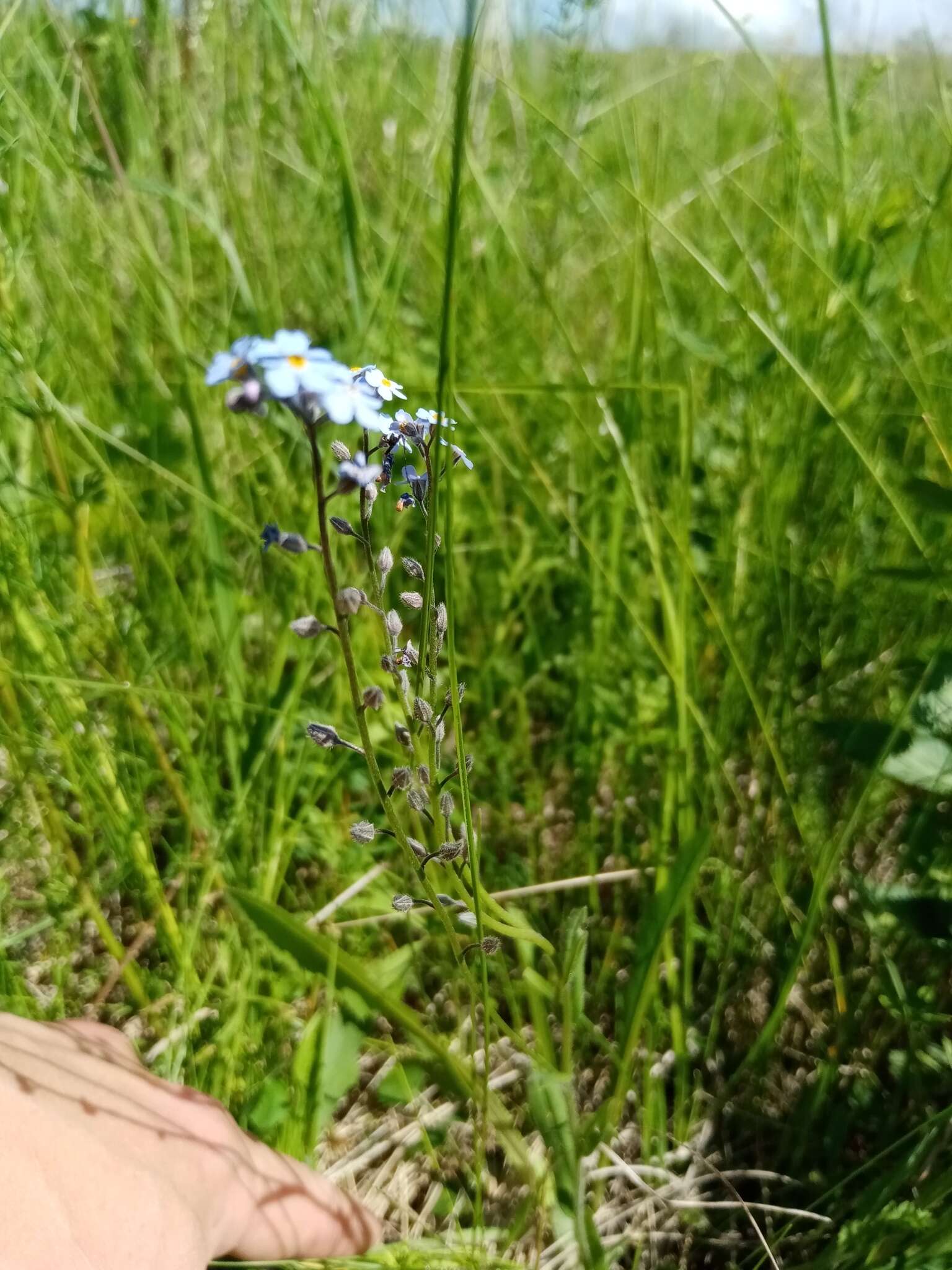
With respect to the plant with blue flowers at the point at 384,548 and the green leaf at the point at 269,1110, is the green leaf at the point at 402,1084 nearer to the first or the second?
the green leaf at the point at 269,1110

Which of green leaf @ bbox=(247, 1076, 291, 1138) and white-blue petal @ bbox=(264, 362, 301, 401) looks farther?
green leaf @ bbox=(247, 1076, 291, 1138)

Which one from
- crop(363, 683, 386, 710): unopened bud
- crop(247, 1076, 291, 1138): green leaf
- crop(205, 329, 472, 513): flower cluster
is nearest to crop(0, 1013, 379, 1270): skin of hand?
crop(247, 1076, 291, 1138): green leaf

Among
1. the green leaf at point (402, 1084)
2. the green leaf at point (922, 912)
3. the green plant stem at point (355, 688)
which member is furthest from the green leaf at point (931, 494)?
the green leaf at point (402, 1084)

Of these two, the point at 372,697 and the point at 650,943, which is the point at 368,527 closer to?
the point at 372,697

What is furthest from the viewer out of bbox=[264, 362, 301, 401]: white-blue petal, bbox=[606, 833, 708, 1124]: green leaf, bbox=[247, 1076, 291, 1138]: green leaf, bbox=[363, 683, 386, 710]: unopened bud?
bbox=[247, 1076, 291, 1138]: green leaf

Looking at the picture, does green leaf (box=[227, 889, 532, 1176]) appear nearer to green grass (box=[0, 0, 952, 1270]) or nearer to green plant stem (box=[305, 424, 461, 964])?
green grass (box=[0, 0, 952, 1270])

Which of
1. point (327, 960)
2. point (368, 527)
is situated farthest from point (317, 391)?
point (327, 960)
